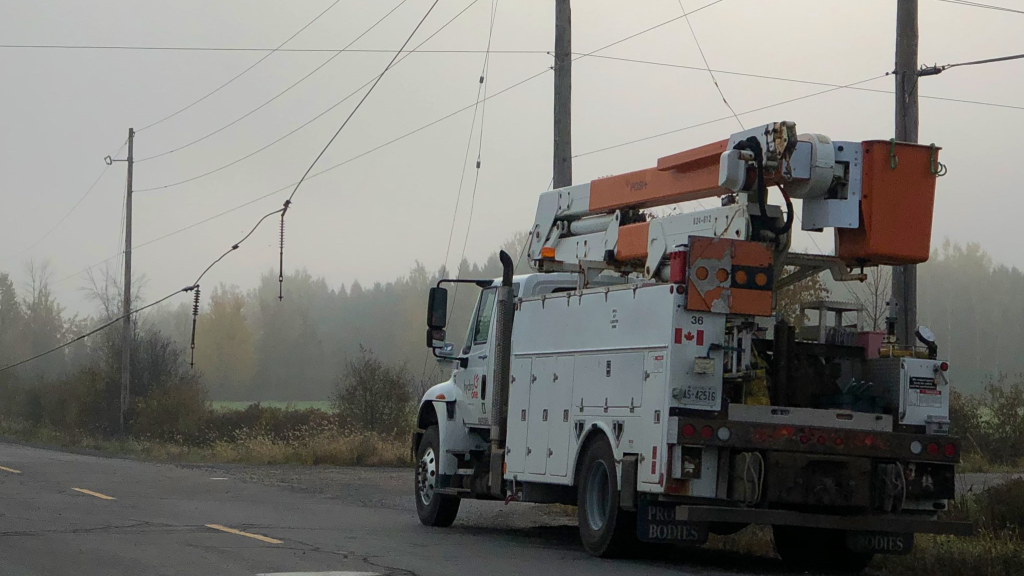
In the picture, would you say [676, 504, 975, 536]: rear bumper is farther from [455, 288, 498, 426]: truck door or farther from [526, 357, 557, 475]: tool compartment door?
[455, 288, 498, 426]: truck door

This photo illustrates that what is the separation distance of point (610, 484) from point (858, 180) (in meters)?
3.26

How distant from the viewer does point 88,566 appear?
9352mm

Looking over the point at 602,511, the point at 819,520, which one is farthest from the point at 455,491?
the point at 819,520

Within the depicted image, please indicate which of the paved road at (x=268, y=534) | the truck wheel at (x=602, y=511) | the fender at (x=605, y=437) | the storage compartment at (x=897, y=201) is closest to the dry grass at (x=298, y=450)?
the paved road at (x=268, y=534)

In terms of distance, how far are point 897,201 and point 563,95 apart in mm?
9715

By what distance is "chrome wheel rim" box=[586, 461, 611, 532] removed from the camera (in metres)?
10.9

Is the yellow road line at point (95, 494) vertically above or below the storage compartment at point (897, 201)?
below

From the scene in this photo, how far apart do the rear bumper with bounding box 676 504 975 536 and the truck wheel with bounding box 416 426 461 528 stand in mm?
4726

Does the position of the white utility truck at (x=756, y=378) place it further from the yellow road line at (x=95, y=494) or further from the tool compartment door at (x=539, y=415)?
the yellow road line at (x=95, y=494)

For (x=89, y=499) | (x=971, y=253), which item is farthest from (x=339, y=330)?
(x=89, y=499)

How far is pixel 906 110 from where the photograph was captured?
13469 mm

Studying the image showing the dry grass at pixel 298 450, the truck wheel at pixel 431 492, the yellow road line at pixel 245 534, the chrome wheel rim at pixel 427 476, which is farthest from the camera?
the dry grass at pixel 298 450

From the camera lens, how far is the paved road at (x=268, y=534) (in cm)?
970

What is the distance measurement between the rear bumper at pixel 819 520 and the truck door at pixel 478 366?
4.13m
